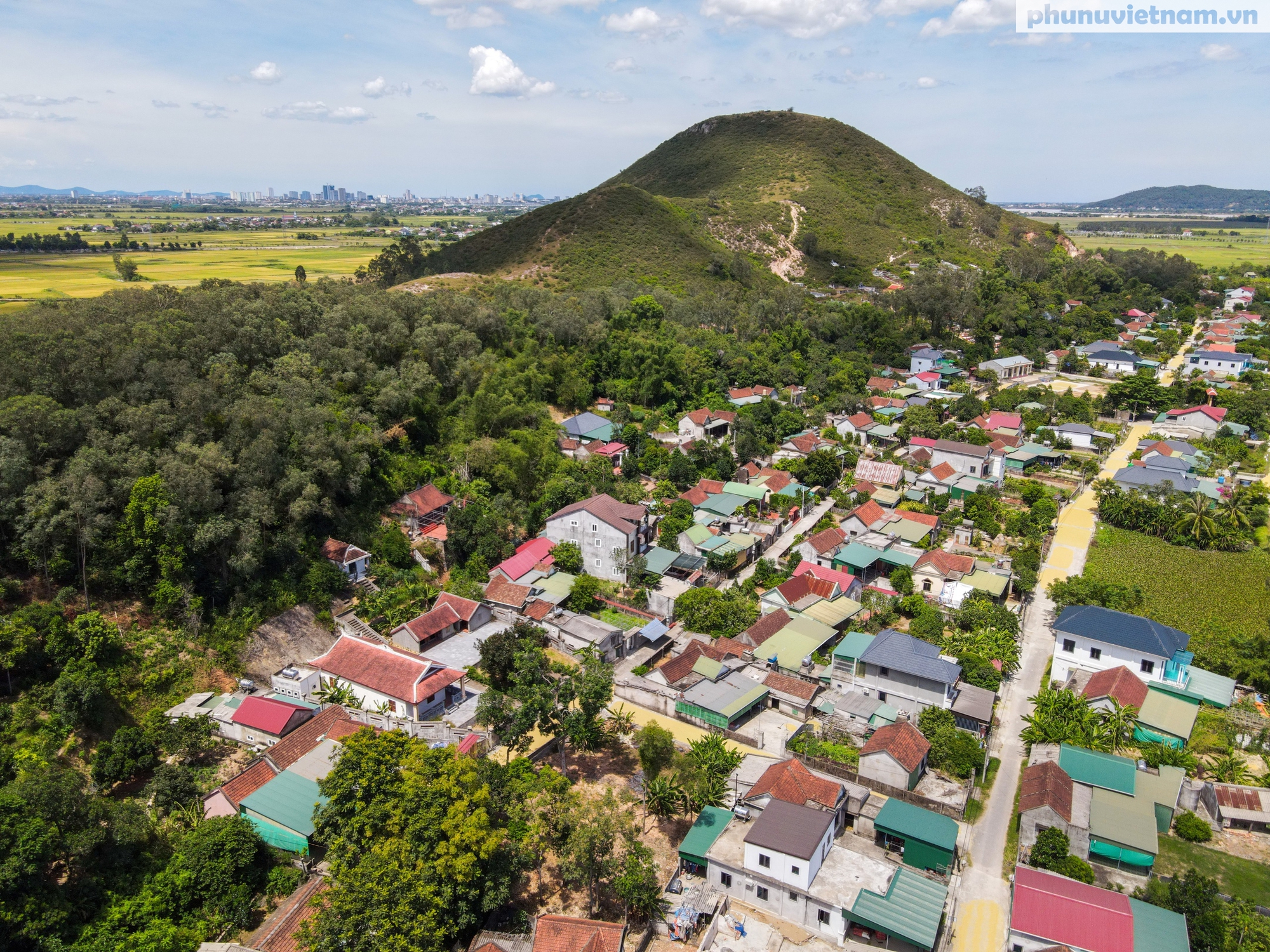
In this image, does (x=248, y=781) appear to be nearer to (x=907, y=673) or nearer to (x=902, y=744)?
(x=902, y=744)

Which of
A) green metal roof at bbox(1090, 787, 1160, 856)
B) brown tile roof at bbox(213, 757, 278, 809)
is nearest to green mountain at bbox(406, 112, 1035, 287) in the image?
brown tile roof at bbox(213, 757, 278, 809)

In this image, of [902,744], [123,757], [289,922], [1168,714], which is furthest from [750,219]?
[289,922]

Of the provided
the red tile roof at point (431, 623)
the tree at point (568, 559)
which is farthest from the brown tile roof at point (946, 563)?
the red tile roof at point (431, 623)

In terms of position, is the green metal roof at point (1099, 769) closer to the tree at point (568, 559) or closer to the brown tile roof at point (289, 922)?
the tree at point (568, 559)

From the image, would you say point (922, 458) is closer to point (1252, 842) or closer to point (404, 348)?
point (1252, 842)

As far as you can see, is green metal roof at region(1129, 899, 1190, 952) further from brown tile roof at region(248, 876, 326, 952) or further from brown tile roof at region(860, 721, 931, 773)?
brown tile roof at region(248, 876, 326, 952)

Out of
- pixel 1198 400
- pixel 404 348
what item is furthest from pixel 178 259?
pixel 1198 400

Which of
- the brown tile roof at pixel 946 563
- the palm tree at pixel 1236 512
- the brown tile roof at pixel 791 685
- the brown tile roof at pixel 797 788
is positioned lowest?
the brown tile roof at pixel 791 685
